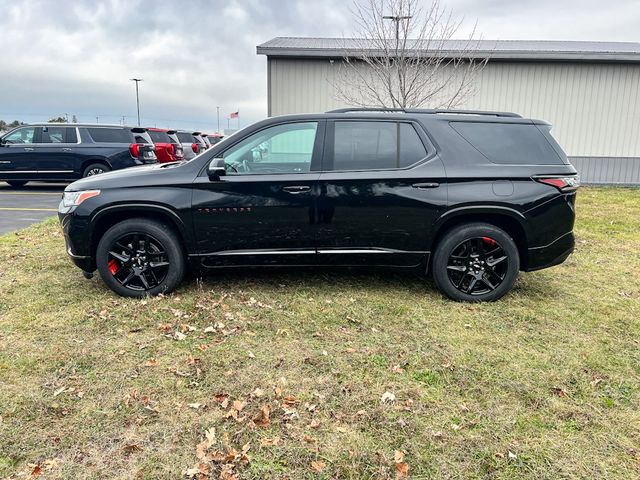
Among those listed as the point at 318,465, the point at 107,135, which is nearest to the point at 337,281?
the point at 318,465

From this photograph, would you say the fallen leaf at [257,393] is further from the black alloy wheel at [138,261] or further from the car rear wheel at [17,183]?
the car rear wheel at [17,183]

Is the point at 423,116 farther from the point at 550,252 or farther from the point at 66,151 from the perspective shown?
the point at 66,151

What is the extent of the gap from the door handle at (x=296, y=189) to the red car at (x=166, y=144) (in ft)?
24.8

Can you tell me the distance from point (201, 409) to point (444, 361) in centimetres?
168

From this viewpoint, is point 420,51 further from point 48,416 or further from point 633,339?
point 48,416

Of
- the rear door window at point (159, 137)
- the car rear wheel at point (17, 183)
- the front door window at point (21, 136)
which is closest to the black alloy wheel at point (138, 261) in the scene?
the rear door window at point (159, 137)

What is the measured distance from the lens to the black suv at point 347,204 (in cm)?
420

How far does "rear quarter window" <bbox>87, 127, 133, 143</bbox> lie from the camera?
12.9 m

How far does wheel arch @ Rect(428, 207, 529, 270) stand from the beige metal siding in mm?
10180

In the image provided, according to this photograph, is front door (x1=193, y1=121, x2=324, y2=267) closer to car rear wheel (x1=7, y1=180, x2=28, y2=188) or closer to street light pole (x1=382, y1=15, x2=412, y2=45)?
street light pole (x1=382, y1=15, x2=412, y2=45)

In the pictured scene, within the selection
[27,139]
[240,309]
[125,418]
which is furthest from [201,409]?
[27,139]

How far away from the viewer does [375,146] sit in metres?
4.32

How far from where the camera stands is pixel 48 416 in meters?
2.64

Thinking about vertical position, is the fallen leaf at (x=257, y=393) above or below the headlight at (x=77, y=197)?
below
